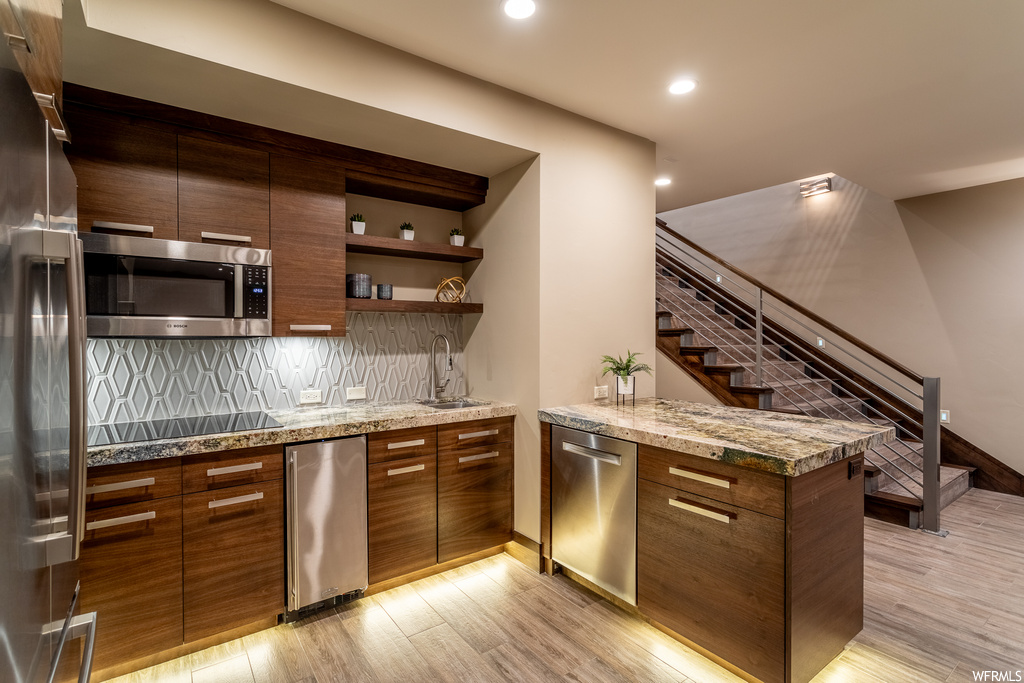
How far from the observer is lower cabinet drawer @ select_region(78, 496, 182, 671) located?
6.19ft

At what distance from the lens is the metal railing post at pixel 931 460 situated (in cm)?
343

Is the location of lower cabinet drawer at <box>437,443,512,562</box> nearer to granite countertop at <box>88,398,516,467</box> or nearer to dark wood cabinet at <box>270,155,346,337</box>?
granite countertop at <box>88,398,516,467</box>

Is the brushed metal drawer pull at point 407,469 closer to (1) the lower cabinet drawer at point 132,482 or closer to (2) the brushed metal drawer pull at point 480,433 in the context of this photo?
(2) the brushed metal drawer pull at point 480,433

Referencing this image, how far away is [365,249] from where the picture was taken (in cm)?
297

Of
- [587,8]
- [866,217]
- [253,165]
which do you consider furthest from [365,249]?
[866,217]

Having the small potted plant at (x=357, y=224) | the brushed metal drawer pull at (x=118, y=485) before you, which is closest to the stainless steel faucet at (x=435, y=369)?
the small potted plant at (x=357, y=224)

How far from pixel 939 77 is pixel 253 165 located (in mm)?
3524

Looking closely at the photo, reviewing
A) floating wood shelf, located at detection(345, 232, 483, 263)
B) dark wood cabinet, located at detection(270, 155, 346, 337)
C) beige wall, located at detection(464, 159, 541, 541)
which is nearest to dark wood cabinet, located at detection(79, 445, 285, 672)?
dark wood cabinet, located at detection(270, 155, 346, 337)

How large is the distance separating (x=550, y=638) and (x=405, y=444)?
1154 millimetres

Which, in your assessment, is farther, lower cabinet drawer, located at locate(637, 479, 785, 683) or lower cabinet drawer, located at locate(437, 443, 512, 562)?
lower cabinet drawer, located at locate(437, 443, 512, 562)

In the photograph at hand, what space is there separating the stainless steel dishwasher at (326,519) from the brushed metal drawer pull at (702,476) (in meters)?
1.50

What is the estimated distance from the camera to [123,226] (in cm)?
218

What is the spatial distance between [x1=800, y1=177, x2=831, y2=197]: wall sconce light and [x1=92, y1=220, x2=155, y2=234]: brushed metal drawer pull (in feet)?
19.2

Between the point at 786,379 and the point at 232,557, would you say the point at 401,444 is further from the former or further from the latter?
the point at 786,379
